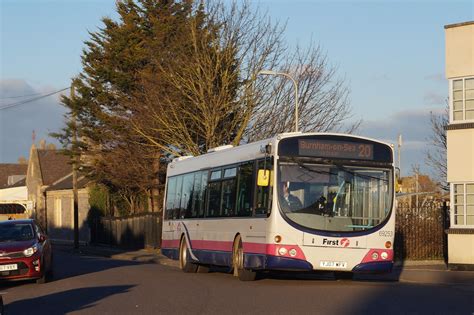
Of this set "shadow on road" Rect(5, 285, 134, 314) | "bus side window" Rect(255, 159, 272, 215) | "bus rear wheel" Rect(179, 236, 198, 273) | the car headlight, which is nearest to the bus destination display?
"bus side window" Rect(255, 159, 272, 215)

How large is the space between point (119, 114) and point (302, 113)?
42.3 ft

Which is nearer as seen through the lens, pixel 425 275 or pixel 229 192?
pixel 229 192

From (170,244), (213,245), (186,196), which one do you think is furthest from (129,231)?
(213,245)

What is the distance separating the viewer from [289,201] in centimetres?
1842

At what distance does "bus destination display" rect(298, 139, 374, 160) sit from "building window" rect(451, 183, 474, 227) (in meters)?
6.23

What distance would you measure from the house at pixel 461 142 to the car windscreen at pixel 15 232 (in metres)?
11.3

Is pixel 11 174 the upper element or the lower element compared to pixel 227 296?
upper

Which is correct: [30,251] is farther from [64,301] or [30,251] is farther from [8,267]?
[64,301]

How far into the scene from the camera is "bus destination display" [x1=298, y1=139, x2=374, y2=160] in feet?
61.5

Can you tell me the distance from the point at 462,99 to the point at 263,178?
328 inches

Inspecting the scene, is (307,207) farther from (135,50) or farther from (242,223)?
(135,50)

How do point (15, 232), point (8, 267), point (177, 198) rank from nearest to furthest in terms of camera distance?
point (8, 267)
point (15, 232)
point (177, 198)

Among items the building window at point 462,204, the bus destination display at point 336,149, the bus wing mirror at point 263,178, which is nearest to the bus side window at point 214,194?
the bus wing mirror at point 263,178

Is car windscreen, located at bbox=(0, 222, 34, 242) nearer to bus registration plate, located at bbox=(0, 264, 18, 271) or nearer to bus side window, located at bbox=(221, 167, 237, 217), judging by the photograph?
bus registration plate, located at bbox=(0, 264, 18, 271)
